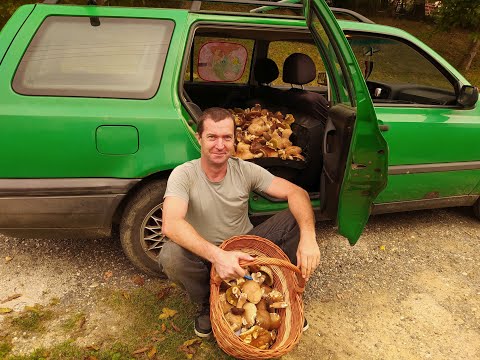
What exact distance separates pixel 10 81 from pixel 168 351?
172 centimetres

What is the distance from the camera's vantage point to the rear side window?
2.23 metres

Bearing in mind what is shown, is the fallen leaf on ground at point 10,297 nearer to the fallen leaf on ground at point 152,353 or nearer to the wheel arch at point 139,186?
the wheel arch at point 139,186

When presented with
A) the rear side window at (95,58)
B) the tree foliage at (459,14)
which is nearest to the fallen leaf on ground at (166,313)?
the rear side window at (95,58)

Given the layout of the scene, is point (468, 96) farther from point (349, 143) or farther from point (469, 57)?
point (469, 57)

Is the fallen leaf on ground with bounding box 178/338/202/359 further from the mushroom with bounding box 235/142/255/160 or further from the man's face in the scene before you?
the mushroom with bounding box 235/142/255/160

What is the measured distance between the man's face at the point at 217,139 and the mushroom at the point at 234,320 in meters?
0.80

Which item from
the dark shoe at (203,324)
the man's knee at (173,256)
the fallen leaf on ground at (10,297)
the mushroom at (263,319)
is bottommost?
the fallen leaf on ground at (10,297)

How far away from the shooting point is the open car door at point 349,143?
1.97 meters

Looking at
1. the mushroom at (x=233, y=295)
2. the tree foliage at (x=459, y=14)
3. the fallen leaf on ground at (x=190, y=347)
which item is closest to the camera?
the mushroom at (x=233, y=295)

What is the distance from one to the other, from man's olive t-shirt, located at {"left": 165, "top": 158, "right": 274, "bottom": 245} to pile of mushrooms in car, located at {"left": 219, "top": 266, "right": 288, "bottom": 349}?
1.06 feet

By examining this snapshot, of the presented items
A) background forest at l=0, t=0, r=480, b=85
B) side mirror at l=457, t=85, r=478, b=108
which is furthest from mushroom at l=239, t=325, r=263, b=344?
side mirror at l=457, t=85, r=478, b=108

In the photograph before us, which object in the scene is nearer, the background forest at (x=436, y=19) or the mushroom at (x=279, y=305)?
the mushroom at (x=279, y=305)

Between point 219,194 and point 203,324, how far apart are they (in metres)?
0.74

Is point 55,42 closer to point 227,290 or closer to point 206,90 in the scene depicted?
point 227,290
